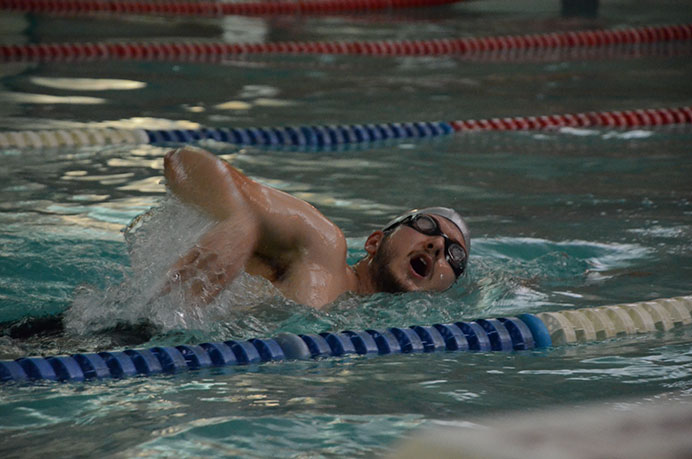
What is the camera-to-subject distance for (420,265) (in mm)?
3275

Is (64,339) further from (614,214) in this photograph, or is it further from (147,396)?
(614,214)

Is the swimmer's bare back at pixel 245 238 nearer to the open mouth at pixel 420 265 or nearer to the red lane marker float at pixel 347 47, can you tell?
the open mouth at pixel 420 265

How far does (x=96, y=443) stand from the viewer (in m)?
1.96

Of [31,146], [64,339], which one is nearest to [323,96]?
[31,146]

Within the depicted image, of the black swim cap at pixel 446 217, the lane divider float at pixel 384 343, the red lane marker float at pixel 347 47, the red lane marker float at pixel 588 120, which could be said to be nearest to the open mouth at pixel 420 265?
the black swim cap at pixel 446 217

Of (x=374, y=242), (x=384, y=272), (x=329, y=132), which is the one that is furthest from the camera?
(x=329, y=132)

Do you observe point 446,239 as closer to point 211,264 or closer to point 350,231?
point 211,264

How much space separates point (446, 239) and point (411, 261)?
0.13 m

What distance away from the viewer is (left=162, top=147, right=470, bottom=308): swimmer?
2.74 metres

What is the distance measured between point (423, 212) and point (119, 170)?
2.41 metres

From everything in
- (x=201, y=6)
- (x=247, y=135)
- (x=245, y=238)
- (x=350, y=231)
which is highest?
(x=201, y=6)

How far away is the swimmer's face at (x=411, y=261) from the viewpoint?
125 inches

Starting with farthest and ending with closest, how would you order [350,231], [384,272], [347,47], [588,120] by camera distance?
[347,47] < [588,120] < [350,231] < [384,272]

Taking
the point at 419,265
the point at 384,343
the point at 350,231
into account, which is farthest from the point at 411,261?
the point at 350,231
